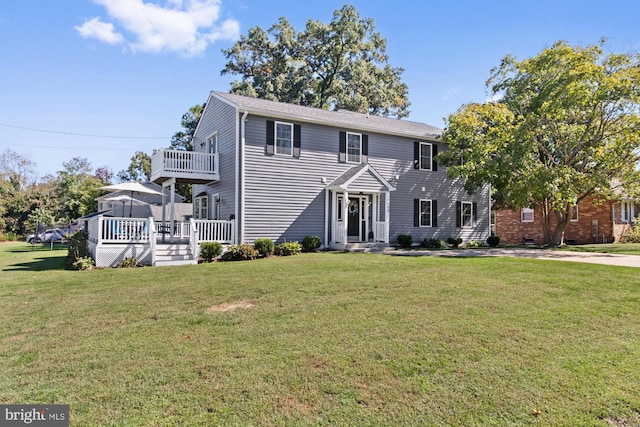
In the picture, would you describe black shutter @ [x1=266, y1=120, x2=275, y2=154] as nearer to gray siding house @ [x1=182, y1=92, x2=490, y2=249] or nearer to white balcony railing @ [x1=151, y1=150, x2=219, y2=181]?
gray siding house @ [x1=182, y1=92, x2=490, y2=249]

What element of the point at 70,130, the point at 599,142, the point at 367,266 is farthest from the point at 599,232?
the point at 70,130

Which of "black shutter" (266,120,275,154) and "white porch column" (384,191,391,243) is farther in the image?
"white porch column" (384,191,391,243)

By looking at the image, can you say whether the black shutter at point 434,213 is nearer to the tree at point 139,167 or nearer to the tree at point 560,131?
the tree at point 560,131

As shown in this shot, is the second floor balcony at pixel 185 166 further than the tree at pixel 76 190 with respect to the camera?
No

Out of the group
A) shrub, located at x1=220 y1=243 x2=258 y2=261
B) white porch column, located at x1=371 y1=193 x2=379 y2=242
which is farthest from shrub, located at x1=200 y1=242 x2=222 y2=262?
white porch column, located at x1=371 y1=193 x2=379 y2=242

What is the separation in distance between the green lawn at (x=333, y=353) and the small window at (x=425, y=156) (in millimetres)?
11808

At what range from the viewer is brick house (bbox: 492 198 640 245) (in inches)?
892

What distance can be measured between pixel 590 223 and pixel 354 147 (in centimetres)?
1625

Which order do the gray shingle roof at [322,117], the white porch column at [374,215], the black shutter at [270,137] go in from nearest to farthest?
1. the gray shingle roof at [322,117]
2. the black shutter at [270,137]
3. the white porch column at [374,215]

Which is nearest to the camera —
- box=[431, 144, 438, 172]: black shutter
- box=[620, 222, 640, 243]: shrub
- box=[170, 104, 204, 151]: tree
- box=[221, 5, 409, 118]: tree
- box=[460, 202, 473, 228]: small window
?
box=[431, 144, 438, 172]: black shutter

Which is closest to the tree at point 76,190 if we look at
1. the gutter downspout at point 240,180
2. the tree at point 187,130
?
the tree at point 187,130

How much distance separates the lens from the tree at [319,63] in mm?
29875

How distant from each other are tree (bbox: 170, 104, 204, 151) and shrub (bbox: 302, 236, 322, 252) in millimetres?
20579

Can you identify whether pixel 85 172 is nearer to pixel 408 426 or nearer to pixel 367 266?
pixel 367 266
